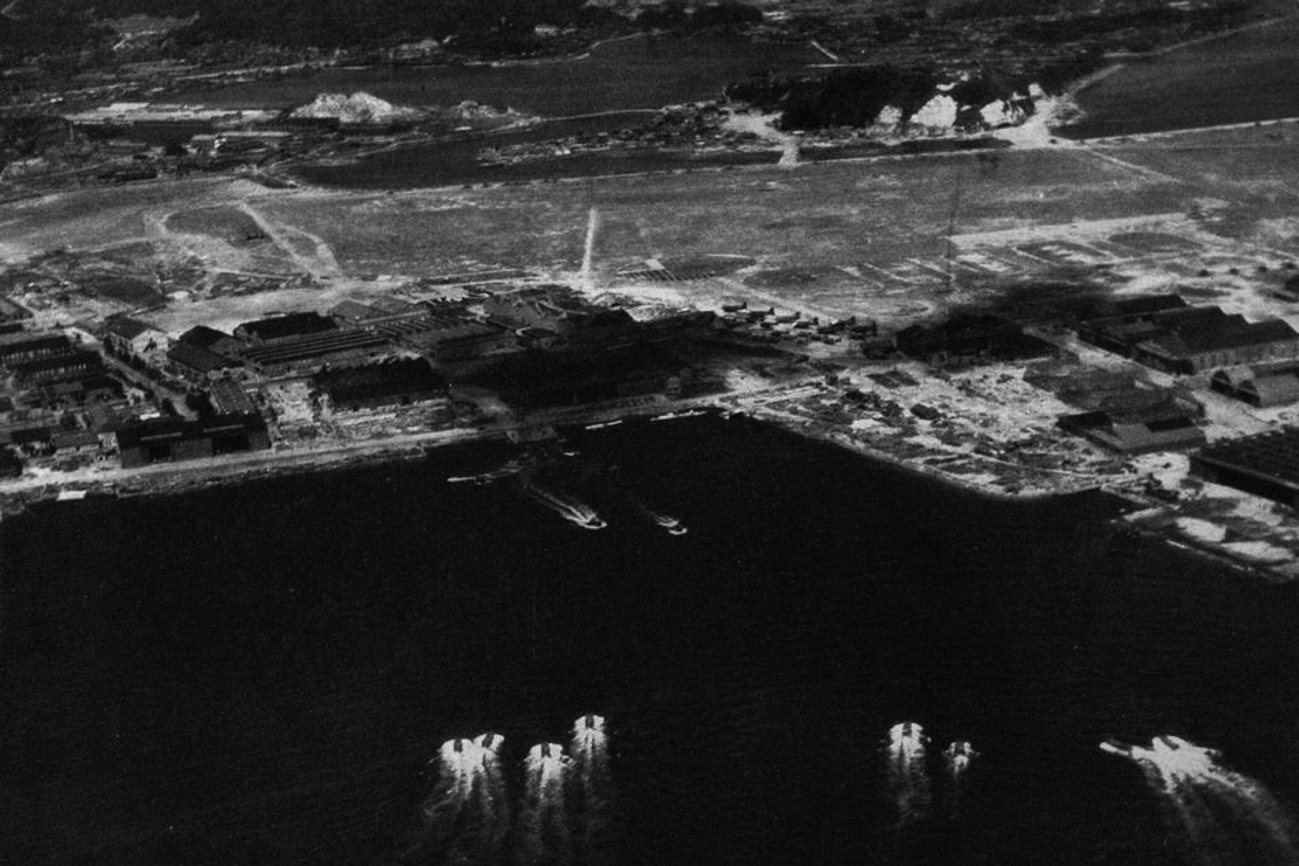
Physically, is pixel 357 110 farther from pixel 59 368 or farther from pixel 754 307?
pixel 59 368

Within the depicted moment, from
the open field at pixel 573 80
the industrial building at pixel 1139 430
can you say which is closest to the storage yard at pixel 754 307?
the industrial building at pixel 1139 430

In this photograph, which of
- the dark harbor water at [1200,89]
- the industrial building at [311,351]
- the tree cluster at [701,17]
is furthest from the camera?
the tree cluster at [701,17]

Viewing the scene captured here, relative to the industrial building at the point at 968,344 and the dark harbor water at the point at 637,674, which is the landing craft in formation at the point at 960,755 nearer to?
the dark harbor water at the point at 637,674

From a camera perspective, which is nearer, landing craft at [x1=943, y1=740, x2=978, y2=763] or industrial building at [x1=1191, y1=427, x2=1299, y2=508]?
landing craft at [x1=943, y1=740, x2=978, y2=763]

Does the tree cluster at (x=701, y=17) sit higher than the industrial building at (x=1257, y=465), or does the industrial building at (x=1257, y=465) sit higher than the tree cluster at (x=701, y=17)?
the industrial building at (x=1257, y=465)

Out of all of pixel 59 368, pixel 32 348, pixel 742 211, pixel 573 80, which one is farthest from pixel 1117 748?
pixel 573 80

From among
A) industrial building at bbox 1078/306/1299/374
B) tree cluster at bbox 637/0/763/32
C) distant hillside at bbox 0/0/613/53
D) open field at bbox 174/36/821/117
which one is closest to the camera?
industrial building at bbox 1078/306/1299/374

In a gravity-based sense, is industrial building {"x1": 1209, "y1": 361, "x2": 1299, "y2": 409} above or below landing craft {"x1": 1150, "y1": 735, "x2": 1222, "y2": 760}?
below

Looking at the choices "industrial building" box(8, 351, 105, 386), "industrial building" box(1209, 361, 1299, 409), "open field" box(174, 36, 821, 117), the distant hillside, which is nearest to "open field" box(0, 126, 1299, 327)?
"industrial building" box(8, 351, 105, 386)

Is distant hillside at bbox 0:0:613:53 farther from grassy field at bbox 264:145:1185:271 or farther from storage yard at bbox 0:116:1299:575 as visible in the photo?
grassy field at bbox 264:145:1185:271
